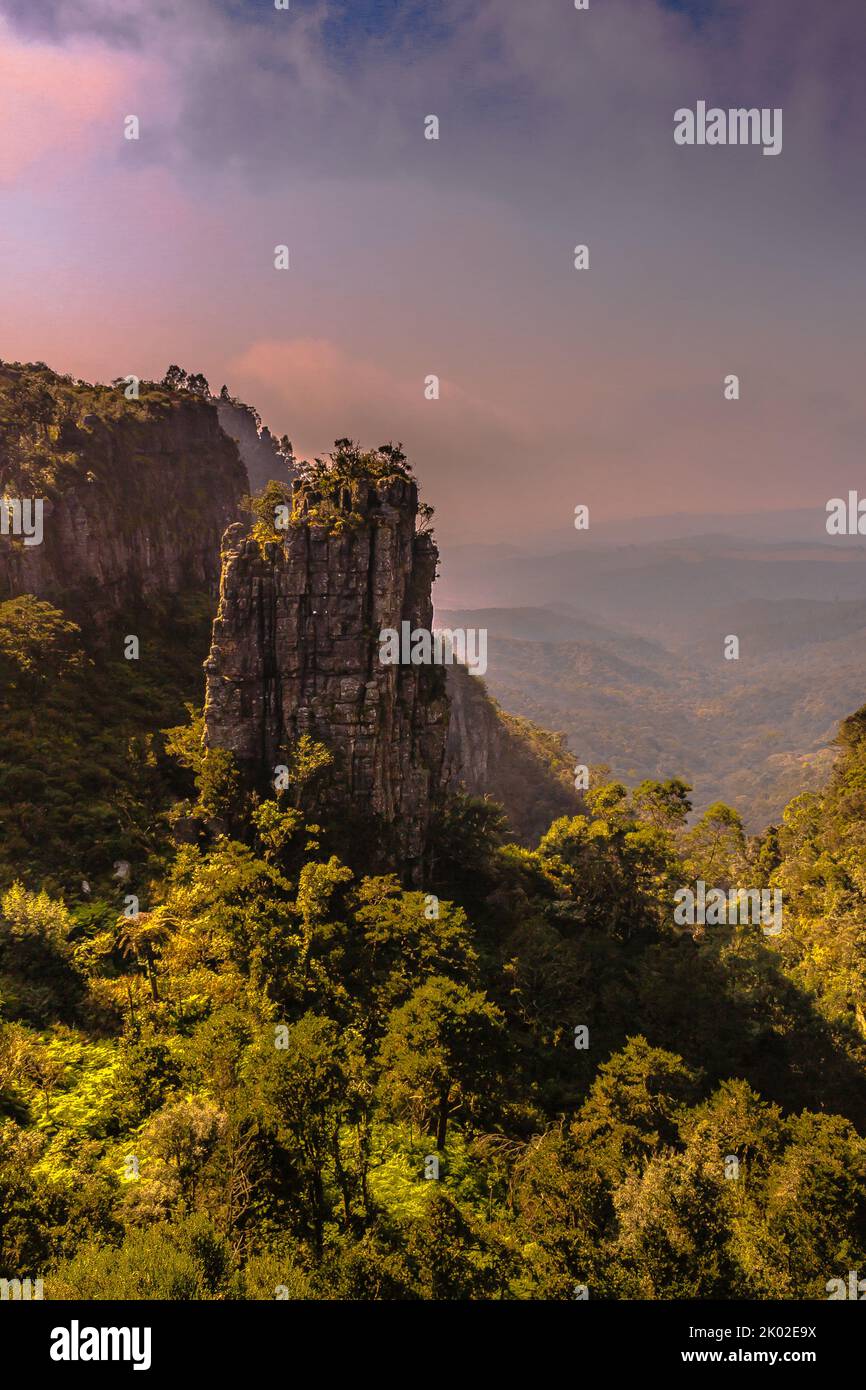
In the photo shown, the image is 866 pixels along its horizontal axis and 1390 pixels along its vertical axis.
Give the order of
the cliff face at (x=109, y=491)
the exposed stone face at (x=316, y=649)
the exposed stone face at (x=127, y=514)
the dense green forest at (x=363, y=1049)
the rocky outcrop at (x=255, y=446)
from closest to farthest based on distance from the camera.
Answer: the dense green forest at (x=363, y=1049) → the exposed stone face at (x=316, y=649) → the exposed stone face at (x=127, y=514) → the cliff face at (x=109, y=491) → the rocky outcrop at (x=255, y=446)

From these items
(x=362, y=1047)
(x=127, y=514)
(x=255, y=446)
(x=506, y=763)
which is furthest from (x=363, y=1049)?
(x=255, y=446)

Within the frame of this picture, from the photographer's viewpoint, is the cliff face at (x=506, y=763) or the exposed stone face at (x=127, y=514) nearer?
the exposed stone face at (x=127, y=514)

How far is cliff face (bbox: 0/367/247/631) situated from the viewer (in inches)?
2106

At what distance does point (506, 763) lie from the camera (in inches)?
5901

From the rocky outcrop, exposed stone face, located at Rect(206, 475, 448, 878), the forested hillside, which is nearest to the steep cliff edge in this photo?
exposed stone face, located at Rect(206, 475, 448, 878)

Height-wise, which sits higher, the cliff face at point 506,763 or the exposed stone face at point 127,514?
the exposed stone face at point 127,514

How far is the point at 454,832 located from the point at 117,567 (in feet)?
128

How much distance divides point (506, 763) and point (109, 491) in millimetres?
107532

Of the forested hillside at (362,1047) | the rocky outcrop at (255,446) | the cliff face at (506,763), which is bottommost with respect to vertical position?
the forested hillside at (362,1047)

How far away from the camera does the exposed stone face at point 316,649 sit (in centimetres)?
4222

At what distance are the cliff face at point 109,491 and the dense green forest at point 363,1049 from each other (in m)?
6.27

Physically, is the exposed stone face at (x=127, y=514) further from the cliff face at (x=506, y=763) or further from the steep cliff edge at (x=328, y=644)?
the cliff face at (x=506, y=763)

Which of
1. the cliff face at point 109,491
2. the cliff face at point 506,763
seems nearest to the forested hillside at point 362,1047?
the cliff face at point 109,491
